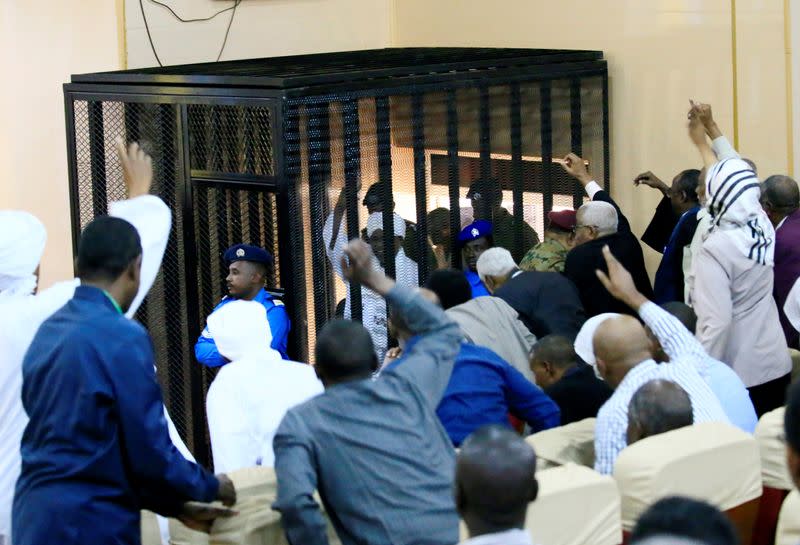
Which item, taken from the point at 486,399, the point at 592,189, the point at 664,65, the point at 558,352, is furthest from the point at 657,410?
the point at 664,65

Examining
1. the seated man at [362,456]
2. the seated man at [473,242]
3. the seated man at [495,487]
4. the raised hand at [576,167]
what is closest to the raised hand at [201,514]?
the seated man at [362,456]

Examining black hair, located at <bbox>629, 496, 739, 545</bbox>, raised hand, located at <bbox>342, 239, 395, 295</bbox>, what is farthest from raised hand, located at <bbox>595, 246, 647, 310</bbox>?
black hair, located at <bbox>629, 496, 739, 545</bbox>

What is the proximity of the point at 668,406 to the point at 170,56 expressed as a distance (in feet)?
22.3

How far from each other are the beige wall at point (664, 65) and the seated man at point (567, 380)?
2742 mm

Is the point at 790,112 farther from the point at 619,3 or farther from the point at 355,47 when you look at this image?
the point at 355,47

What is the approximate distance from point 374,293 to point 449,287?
0.97 meters

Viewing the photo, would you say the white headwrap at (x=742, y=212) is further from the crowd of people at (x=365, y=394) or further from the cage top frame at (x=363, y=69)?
the cage top frame at (x=363, y=69)

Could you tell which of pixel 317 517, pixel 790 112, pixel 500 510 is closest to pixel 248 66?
pixel 790 112

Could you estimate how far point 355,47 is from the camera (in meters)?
9.91

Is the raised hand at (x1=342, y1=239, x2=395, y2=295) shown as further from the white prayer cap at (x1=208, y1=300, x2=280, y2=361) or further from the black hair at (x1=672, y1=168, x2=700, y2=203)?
the black hair at (x1=672, y1=168, x2=700, y2=203)

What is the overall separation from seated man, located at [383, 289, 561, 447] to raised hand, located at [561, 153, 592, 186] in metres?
3.17

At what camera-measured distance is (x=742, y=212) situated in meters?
5.89

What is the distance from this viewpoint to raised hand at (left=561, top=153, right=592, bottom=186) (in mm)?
7723

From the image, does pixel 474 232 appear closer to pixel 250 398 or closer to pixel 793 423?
pixel 250 398
